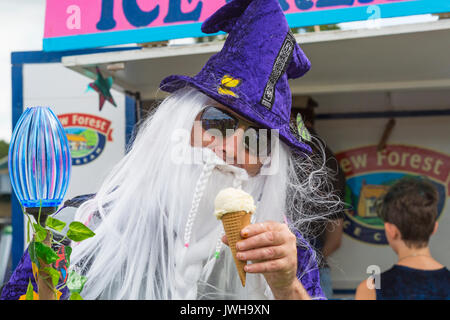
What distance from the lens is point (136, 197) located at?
5.23ft

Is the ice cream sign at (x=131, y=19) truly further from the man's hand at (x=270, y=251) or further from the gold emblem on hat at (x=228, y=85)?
the man's hand at (x=270, y=251)

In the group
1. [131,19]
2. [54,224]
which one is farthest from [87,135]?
[54,224]

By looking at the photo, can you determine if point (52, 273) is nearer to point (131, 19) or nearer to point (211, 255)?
point (211, 255)

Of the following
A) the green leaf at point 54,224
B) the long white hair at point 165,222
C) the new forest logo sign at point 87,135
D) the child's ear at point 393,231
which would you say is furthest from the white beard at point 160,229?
the new forest logo sign at point 87,135


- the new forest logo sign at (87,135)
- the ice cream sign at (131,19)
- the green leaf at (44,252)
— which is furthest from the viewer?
the new forest logo sign at (87,135)

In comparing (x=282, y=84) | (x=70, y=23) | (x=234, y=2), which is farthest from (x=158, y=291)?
(x=70, y=23)

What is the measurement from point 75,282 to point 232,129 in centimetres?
67

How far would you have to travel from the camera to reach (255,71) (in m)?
1.72

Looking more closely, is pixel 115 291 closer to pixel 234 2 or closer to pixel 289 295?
pixel 289 295

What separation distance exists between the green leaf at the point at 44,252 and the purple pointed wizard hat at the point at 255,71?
0.72 metres

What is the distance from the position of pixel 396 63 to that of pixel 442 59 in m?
0.25

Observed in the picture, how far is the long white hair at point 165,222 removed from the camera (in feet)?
5.04

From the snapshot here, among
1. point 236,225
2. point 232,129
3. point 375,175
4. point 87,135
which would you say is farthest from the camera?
point 375,175
